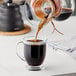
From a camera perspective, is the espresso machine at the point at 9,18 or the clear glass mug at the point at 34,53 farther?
the espresso machine at the point at 9,18

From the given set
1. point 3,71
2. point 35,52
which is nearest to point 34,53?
point 35,52

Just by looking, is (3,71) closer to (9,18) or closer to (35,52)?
(35,52)

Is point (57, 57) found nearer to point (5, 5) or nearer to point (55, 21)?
point (5, 5)

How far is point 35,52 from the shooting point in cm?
91

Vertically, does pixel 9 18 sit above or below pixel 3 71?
above

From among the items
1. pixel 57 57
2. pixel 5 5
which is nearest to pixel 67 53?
pixel 57 57

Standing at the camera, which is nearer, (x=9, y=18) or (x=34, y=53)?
(x=34, y=53)

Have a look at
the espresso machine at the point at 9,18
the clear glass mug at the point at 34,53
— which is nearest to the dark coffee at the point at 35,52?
the clear glass mug at the point at 34,53

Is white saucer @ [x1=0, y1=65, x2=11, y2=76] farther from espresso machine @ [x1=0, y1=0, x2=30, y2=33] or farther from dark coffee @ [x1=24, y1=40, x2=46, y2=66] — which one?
espresso machine @ [x1=0, y1=0, x2=30, y2=33]

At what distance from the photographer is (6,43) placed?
3.87ft

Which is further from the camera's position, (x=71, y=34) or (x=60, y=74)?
(x=71, y=34)

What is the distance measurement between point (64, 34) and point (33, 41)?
0.43 metres

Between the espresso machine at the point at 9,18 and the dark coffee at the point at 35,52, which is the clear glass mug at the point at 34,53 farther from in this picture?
the espresso machine at the point at 9,18

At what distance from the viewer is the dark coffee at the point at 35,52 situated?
90 centimetres
